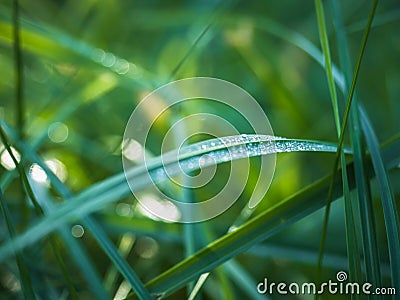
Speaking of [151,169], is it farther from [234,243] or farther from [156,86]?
[156,86]

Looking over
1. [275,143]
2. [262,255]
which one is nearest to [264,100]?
[262,255]

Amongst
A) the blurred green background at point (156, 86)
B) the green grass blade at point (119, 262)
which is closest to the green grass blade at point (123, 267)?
the green grass blade at point (119, 262)

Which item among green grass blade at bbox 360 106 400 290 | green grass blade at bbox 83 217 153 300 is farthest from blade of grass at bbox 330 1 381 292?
green grass blade at bbox 83 217 153 300

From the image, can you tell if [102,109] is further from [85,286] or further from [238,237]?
[238,237]

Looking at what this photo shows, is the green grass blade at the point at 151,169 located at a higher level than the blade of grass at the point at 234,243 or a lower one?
higher

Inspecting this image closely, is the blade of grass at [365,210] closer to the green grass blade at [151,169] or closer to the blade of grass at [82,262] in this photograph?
the green grass blade at [151,169]

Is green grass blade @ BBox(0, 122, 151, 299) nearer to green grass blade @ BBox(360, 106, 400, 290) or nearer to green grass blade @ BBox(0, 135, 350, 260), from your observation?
green grass blade @ BBox(0, 135, 350, 260)

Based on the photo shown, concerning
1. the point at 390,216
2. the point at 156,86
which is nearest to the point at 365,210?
the point at 390,216

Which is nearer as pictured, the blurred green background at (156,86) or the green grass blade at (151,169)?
the green grass blade at (151,169)
